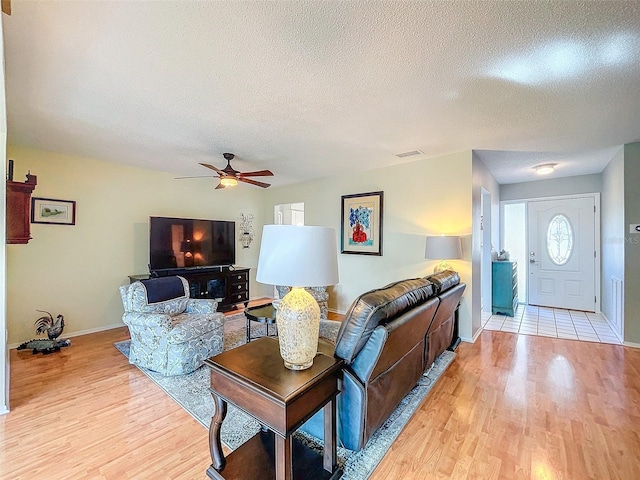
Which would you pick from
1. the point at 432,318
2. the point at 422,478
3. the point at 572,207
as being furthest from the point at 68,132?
the point at 572,207

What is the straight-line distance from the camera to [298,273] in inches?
53.0

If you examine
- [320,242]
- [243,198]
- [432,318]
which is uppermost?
[243,198]

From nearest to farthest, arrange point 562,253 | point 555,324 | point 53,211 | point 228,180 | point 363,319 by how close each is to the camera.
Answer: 1. point 363,319
2. point 228,180
3. point 53,211
4. point 555,324
5. point 562,253

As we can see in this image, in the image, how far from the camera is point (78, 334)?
3887 mm

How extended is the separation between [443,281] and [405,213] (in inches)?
69.7

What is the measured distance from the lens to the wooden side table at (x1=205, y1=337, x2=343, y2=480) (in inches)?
49.3

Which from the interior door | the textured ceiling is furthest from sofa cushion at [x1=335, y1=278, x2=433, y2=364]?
the interior door

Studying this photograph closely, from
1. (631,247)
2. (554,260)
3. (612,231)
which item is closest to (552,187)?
(554,260)

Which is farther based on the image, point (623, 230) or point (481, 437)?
point (623, 230)

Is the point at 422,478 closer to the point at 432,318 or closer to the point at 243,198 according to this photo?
the point at 432,318

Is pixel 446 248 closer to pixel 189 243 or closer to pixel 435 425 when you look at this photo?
pixel 435 425

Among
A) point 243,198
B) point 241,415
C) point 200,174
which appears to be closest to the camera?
point 241,415

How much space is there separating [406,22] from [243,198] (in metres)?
4.97

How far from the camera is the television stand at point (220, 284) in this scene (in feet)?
15.1
